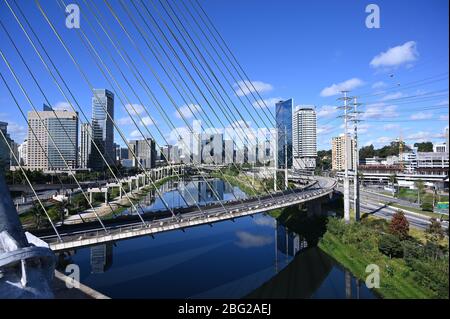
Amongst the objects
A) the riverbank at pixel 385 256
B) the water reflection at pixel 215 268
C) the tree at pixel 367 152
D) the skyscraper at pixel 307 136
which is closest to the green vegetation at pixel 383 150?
the tree at pixel 367 152

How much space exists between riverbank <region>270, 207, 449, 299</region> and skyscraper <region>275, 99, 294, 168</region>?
15658mm

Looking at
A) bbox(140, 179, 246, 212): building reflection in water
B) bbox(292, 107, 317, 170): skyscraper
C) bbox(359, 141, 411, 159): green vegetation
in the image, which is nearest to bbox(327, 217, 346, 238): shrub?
bbox(140, 179, 246, 212): building reflection in water

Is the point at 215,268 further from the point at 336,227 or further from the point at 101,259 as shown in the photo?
the point at 336,227

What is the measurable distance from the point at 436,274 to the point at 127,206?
26.3m

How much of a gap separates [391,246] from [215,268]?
22.9 feet

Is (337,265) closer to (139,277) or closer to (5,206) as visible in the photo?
(139,277)

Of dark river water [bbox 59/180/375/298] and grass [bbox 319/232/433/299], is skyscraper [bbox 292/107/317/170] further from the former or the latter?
grass [bbox 319/232/433/299]

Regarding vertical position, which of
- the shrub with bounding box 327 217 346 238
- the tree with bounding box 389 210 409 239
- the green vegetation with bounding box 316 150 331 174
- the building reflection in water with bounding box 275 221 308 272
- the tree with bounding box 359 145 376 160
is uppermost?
the tree with bounding box 359 145 376 160

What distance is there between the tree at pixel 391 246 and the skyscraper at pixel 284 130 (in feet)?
66.8

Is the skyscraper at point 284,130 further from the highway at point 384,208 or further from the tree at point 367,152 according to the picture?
the tree at point 367,152

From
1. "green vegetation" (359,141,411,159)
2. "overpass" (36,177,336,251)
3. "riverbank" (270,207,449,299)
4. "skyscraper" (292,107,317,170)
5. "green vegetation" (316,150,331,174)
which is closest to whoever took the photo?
"overpass" (36,177,336,251)

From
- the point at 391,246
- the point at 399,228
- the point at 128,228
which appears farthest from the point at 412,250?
the point at 128,228

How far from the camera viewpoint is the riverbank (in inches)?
352
